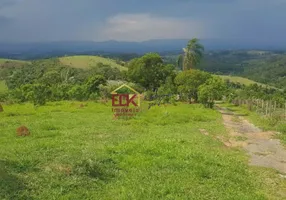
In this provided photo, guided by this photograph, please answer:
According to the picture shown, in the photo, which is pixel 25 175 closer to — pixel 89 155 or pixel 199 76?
pixel 89 155

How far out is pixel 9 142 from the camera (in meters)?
17.0

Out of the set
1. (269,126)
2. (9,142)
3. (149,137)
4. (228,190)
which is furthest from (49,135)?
(269,126)

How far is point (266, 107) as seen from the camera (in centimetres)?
3253

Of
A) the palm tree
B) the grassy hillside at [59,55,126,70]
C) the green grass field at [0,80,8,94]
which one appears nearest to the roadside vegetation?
the palm tree

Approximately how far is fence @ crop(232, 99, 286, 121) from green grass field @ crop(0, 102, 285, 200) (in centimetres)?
1155

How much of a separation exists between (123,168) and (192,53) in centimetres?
4861

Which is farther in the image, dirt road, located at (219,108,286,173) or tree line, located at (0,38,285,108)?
tree line, located at (0,38,285,108)

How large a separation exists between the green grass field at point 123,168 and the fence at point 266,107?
11547 millimetres

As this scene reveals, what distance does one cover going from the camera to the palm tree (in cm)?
5912

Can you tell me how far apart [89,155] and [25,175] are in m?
3.25

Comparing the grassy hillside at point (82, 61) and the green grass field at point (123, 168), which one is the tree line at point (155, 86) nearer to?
the green grass field at point (123, 168)

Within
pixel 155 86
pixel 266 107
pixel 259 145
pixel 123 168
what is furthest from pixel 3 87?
pixel 123 168

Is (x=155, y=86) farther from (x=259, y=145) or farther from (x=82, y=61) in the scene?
(x=82, y=61)

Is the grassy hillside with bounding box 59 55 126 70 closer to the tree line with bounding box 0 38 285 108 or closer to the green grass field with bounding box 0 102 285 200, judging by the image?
the tree line with bounding box 0 38 285 108
